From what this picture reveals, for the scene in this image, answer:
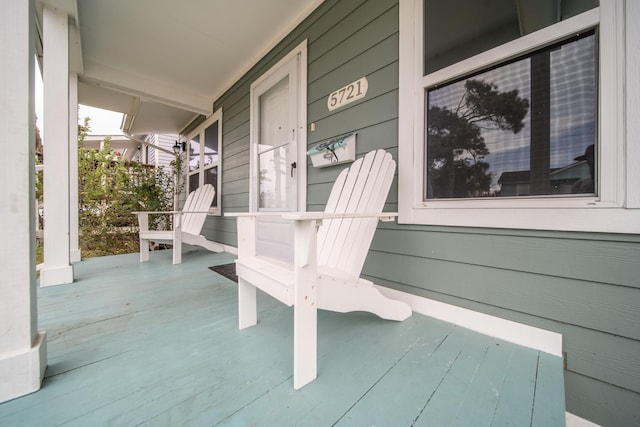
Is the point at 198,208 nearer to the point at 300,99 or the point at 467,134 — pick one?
the point at 300,99

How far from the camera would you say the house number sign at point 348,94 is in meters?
1.82

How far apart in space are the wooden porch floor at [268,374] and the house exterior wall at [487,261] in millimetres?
167

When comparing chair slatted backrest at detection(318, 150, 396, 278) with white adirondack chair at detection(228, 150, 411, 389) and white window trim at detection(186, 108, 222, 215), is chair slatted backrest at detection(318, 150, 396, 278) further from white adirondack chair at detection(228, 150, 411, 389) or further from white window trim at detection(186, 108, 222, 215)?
white window trim at detection(186, 108, 222, 215)

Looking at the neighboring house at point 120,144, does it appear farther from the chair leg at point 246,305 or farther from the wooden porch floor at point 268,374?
the chair leg at point 246,305

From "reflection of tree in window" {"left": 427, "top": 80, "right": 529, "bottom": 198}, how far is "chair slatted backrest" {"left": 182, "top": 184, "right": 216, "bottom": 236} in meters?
2.91

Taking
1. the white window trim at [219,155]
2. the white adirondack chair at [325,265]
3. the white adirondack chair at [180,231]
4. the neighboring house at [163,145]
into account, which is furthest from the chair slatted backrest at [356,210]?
the neighboring house at [163,145]

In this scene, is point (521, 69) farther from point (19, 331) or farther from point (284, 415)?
point (19, 331)

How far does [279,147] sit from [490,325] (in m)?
2.39

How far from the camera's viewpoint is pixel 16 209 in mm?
818

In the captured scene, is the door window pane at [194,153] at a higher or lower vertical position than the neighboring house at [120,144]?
lower

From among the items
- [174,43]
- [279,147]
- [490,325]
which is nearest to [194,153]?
[174,43]

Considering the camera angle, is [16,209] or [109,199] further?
[109,199]

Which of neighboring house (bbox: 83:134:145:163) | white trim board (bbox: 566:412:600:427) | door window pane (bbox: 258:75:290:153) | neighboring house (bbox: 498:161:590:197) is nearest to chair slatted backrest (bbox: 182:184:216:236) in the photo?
door window pane (bbox: 258:75:290:153)

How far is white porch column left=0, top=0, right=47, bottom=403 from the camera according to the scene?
2.64ft
